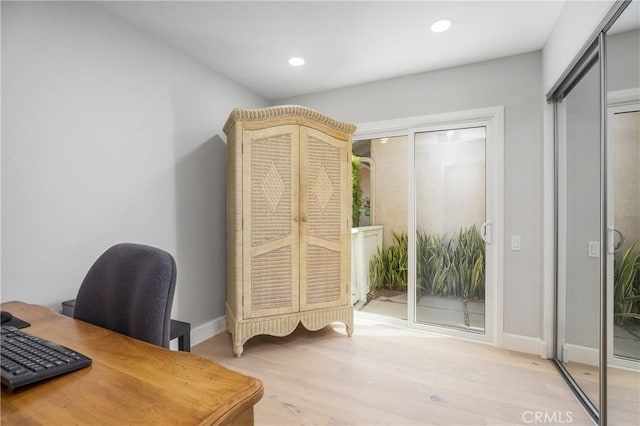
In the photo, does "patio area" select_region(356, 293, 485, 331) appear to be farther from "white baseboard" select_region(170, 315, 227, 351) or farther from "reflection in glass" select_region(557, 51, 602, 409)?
"white baseboard" select_region(170, 315, 227, 351)

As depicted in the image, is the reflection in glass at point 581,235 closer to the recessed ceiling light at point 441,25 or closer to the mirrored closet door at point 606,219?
the mirrored closet door at point 606,219

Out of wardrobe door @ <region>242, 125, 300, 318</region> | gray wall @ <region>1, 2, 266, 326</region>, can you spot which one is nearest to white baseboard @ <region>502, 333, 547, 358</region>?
wardrobe door @ <region>242, 125, 300, 318</region>

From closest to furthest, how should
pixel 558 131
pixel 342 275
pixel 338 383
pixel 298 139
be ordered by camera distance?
1. pixel 338 383
2. pixel 558 131
3. pixel 298 139
4. pixel 342 275

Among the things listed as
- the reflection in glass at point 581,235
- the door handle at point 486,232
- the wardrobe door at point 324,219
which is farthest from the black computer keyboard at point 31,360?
the door handle at point 486,232

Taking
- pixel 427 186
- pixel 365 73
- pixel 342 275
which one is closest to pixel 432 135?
pixel 427 186

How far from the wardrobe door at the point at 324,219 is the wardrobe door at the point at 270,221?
0.08 m

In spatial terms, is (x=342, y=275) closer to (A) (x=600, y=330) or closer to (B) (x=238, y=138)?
(B) (x=238, y=138)

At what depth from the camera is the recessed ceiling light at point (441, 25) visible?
2119mm

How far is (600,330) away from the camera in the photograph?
155cm

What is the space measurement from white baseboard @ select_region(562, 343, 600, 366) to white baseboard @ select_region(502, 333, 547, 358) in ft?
0.58

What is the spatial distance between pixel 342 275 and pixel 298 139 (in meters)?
1.26

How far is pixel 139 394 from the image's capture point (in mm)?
644

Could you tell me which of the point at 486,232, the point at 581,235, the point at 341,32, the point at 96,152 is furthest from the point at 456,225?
the point at 96,152

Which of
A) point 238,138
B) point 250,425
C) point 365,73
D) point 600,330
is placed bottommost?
point 600,330
